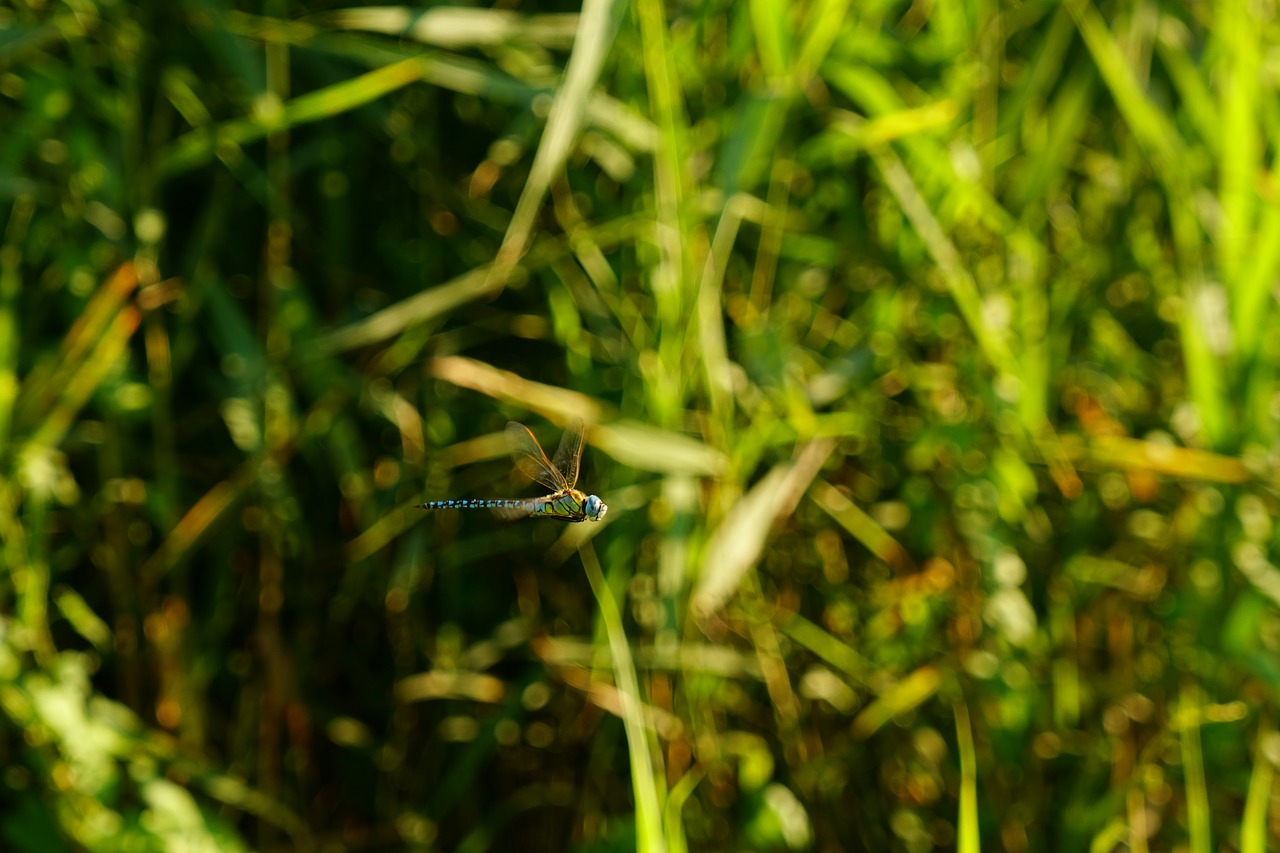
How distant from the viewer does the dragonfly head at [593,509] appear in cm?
109

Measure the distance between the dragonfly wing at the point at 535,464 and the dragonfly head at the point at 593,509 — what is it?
0.09 feet

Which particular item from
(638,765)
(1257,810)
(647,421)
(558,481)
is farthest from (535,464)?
(1257,810)

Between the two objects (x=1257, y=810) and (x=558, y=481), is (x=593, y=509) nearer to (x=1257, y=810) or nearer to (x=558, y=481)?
(x=558, y=481)

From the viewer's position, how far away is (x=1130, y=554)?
145cm

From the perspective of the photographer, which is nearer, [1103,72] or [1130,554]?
[1103,72]

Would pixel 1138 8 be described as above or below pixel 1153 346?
above

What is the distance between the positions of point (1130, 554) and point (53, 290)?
4.63ft

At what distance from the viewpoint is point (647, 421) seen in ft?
4.33

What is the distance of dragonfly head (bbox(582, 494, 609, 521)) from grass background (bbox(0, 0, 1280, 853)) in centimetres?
11

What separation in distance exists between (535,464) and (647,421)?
23 centimetres

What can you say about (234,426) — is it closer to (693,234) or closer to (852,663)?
(693,234)

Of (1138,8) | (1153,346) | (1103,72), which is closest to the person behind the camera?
(1103,72)

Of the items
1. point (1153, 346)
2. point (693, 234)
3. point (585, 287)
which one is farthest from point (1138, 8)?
point (585, 287)

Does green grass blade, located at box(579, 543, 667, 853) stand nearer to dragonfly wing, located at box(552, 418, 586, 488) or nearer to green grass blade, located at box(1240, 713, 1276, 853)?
dragonfly wing, located at box(552, 418, 586, 488)
